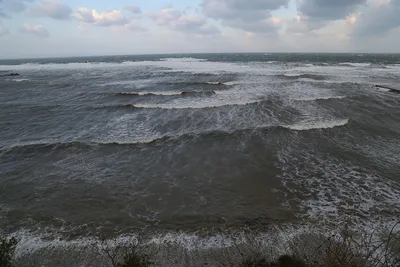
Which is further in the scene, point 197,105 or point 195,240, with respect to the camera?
point 197,105

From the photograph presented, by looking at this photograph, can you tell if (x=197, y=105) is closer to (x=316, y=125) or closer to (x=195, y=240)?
(x=316, y=125)

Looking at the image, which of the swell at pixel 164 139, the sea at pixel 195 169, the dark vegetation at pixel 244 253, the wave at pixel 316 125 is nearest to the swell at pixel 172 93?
the sea at pixel 195 169

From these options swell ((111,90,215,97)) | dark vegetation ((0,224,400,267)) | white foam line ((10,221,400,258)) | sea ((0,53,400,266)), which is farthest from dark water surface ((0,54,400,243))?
swell ((111,90,215,97))

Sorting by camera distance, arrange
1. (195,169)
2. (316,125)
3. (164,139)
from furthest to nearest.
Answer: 1. (316,125)
2. (164,139)
3. (195,169)

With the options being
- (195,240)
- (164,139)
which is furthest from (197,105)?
(195,240)

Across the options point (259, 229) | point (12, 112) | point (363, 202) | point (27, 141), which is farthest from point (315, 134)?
point (12, 112)
